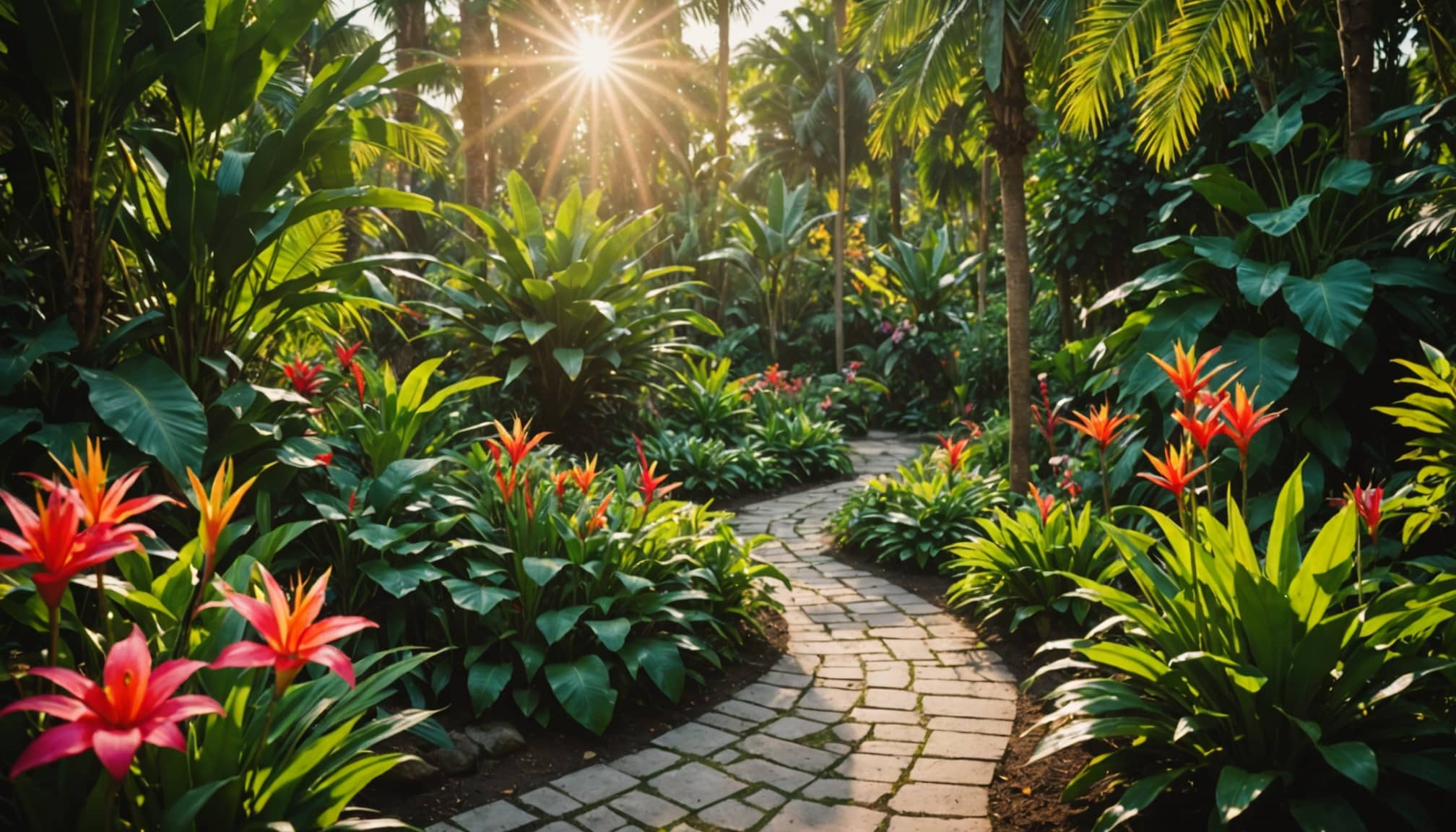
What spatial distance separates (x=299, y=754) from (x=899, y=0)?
5484 mm

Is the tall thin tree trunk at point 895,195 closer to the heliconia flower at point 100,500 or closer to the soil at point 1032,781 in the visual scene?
the soil at point 1032,781

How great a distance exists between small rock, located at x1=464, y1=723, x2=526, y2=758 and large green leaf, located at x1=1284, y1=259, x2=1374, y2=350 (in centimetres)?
333

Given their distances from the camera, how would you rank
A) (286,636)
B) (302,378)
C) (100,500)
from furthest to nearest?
(302,378) → (100,500) → (286,636)

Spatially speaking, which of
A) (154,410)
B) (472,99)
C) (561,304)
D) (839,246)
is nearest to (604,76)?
(839,246)

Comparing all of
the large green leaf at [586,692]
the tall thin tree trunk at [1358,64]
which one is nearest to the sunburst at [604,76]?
the tall thin tree trunk at [1358,64]

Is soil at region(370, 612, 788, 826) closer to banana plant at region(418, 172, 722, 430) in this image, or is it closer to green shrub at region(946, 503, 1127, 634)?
green shrub at region(946, 503, 1127, 634)

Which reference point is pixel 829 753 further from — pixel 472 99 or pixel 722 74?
pixel 722 74

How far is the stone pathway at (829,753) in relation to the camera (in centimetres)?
250

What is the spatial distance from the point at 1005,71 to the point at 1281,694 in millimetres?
4234

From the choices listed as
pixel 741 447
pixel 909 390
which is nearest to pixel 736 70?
pixel 909 390

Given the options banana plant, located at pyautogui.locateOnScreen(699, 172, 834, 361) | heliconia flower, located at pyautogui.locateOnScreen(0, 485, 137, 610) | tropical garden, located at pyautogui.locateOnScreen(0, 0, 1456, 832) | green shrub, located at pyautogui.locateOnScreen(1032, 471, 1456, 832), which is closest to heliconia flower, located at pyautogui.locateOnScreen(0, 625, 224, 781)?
tropical garden, located at pyautogui.locateOnScreen(0, 0, 1456, 832)

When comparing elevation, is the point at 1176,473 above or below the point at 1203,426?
below

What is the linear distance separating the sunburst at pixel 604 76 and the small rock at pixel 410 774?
13737 mm

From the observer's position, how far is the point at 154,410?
104 inches
